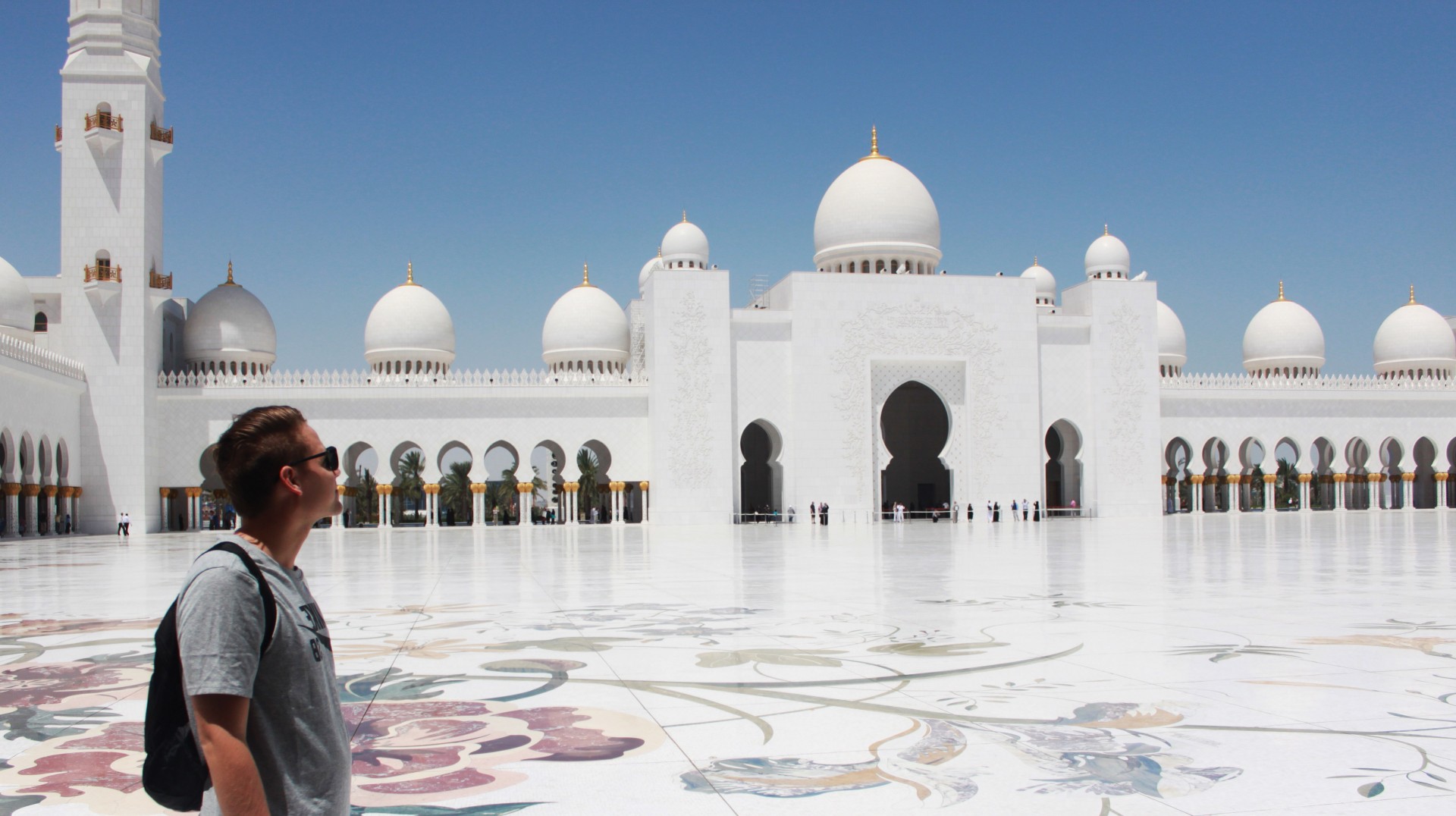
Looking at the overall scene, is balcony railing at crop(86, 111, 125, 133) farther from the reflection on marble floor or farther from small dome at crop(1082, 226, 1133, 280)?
small dome at crop(1082, 226, 1133, 280)

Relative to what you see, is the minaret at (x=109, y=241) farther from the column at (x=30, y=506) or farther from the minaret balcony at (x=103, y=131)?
the column at (x=30, y=506)

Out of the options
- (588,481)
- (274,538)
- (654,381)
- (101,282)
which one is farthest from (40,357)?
(274,538)

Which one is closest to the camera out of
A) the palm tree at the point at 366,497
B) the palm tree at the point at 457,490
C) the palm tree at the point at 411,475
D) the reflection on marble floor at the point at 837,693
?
the reflection on marble floor at the point at 837,693

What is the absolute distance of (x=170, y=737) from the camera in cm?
144

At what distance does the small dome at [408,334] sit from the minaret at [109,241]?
206 inches

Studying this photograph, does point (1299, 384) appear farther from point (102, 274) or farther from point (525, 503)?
point (102, 274)

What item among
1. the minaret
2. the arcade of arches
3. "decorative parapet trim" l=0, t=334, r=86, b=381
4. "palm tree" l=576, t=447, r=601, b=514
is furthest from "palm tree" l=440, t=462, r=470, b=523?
the arcade of arches

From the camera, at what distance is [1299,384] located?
29.6 m

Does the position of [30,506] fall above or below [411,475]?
below


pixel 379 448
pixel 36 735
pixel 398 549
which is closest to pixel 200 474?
pixel 379 448

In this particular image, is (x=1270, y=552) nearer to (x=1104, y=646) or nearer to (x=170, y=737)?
(x=1104, y=646)

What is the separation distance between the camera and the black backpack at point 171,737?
142cm

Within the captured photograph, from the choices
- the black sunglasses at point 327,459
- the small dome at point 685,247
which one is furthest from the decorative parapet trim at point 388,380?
the black sunglasses at point 327,459

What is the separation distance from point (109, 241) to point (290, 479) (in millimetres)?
23144
